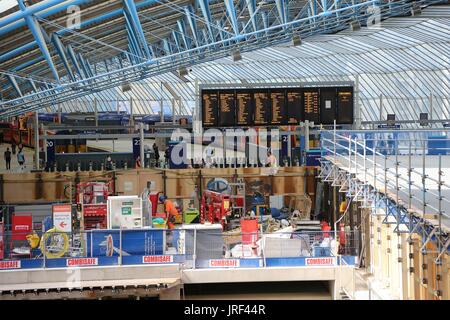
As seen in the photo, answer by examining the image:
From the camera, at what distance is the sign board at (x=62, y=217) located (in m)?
17.6

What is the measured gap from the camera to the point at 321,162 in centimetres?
2311

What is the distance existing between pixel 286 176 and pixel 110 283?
9562mm

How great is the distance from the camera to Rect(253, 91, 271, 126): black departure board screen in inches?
1059

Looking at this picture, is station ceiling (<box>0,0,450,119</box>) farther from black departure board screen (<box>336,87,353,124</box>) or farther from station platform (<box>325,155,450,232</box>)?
station platform (<box>325,155,450,232</box>)

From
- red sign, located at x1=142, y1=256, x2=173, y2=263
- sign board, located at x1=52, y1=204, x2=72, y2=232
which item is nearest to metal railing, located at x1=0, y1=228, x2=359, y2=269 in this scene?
red sign, located at x1=142, y1=256, x2=173, y2=263

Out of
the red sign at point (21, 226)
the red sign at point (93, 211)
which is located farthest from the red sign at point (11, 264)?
the red sign at point (93, 211)

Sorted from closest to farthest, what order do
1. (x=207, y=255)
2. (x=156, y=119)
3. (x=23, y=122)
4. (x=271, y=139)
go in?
(x=207, y=255), (x=271, y=139), (x=23, y=122), (x=156, y=119)

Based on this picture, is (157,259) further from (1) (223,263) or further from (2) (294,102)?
(2) (294,102)

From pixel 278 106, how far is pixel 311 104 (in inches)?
39.5

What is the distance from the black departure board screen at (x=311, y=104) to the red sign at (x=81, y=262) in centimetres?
1241

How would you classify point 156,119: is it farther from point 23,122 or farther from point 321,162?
point 321,162

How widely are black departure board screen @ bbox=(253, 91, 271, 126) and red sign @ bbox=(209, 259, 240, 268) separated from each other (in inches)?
435

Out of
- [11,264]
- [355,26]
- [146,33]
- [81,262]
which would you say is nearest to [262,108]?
[146,33]
